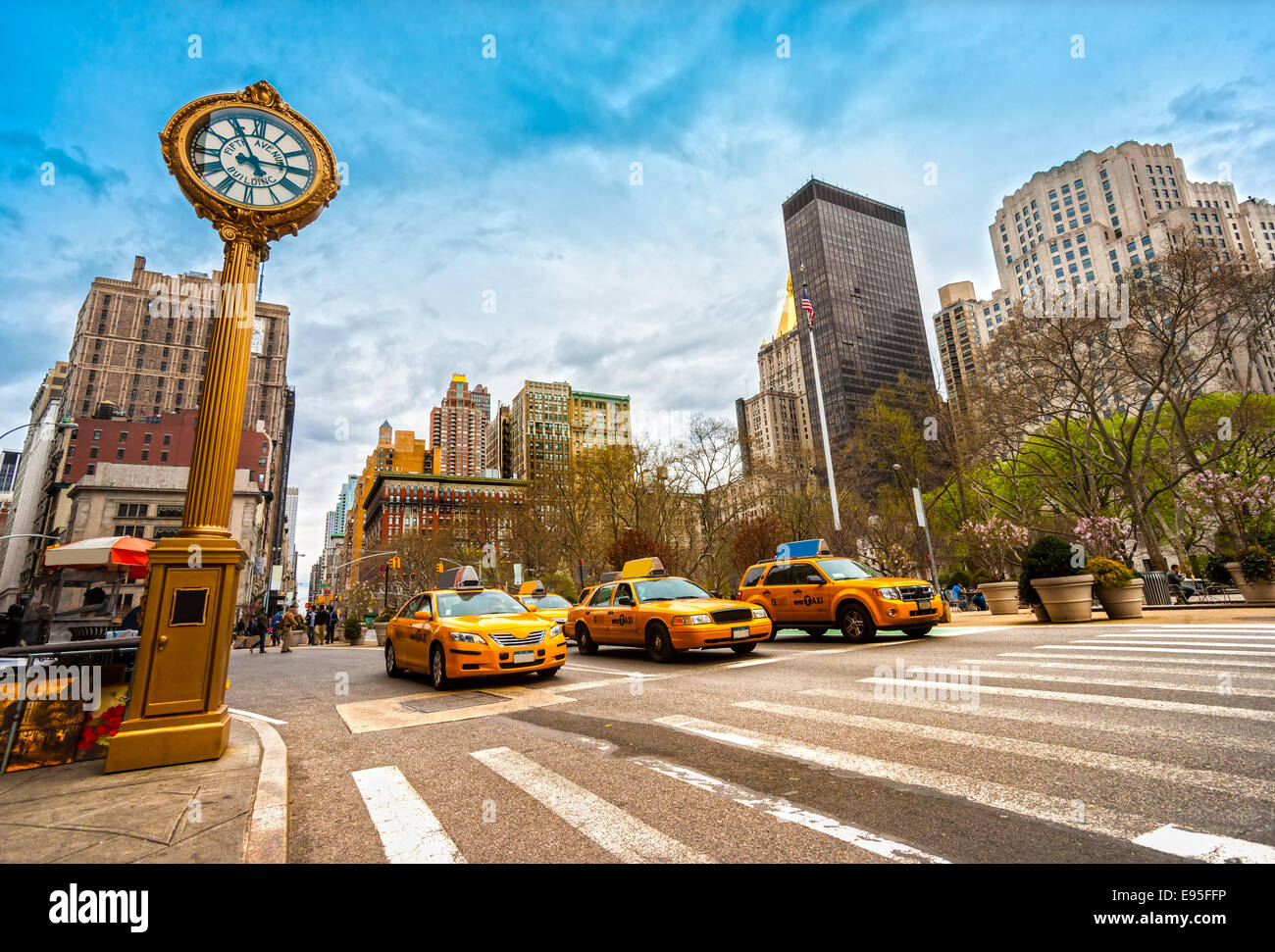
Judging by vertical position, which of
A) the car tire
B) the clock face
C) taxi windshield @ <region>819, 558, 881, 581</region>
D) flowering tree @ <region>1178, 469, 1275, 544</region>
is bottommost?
the car tire

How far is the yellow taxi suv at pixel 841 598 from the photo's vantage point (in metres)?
12.4

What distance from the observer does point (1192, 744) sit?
4301 millimetres

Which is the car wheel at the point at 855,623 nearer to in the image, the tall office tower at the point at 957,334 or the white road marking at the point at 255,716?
the white road marking at the point at 255,716

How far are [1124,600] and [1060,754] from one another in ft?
42.9

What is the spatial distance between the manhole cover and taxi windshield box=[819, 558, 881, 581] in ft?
27.4

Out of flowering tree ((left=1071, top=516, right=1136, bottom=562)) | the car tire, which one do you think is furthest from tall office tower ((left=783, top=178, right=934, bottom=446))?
the car tire

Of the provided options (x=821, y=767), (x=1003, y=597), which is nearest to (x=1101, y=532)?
(x=1003, y=597)

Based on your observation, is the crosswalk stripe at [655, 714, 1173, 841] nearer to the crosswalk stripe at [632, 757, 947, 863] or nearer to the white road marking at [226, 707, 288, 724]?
the crosswalk stripe at [632, 757, 947, 863]

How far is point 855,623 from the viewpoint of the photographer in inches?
510

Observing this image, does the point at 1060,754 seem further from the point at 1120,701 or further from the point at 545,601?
the point at 545,601

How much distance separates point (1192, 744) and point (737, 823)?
11.8 feet

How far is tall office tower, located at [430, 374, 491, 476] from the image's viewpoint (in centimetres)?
16100

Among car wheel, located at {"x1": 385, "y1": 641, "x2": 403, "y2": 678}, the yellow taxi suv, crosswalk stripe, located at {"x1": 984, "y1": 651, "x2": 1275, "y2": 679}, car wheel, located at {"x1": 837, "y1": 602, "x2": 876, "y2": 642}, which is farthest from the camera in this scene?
car wheel, located at {"x1": 837, "y1": 602, "x2": 876, "y2": 642}
